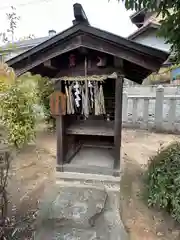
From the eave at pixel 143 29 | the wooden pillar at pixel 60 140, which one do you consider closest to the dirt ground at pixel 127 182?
the wooden pillar at pixel 60 140

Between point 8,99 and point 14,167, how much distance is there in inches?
68.2

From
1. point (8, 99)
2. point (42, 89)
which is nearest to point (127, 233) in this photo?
point (8, 99)

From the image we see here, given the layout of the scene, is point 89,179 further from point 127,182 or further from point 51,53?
point 51,53

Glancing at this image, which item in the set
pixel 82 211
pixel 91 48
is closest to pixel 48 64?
pixel 91 48

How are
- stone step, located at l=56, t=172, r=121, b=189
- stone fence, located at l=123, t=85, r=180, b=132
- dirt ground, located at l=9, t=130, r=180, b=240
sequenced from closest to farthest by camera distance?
1. dirt ground, located at l=9, t=130, r=180, b=240
2. stone step, located at l=56, t=172, r=121, b=189
3. stone fence, located at l=123, t=85, r=180, b=132

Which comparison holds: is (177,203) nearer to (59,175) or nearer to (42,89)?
(59,175)

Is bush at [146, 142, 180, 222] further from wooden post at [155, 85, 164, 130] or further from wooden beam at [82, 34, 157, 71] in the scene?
wooden post at [155, 85, 164, 130]

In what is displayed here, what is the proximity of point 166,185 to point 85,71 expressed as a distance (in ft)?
7.43

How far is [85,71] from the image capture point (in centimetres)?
380

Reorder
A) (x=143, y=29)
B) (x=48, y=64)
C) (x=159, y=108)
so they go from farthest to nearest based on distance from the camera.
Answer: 1. (x=143, y=29)
2. (x=159, y=108)
3. (x=48, y=64)

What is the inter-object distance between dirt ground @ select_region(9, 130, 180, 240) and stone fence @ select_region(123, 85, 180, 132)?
38.1 inches

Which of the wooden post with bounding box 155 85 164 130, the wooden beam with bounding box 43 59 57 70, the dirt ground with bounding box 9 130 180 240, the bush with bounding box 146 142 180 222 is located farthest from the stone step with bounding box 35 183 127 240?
the wooden post with bounding box 155 85 164 130

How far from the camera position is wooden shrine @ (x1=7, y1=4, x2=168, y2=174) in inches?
128

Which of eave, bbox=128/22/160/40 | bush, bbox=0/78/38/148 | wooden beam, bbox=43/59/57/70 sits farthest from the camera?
eave, bbox=128/22/160/40
